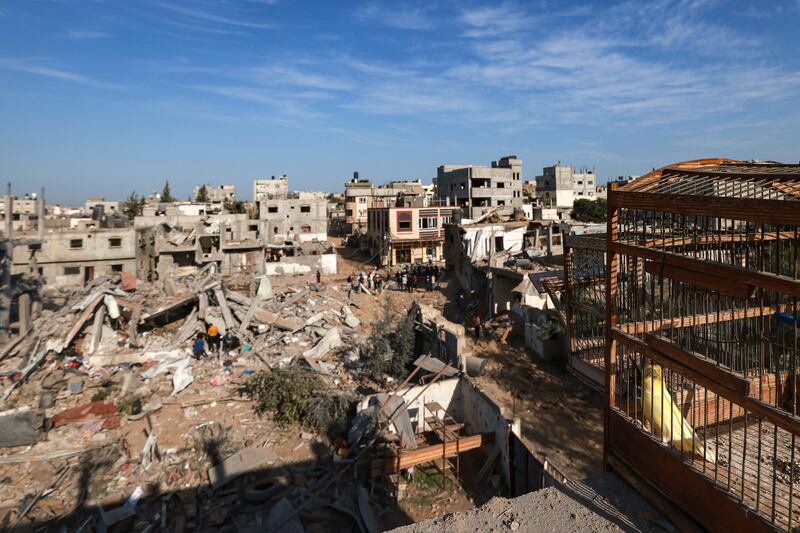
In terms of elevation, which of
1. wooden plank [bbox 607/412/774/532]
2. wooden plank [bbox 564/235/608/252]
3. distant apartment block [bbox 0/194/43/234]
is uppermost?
distant apartment block [bbox 0/194/43/234]

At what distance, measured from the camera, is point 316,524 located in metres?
7.48

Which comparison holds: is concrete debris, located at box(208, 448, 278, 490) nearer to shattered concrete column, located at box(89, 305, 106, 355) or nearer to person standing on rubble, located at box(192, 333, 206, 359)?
person standing on rubble, located at box(192, 333, 206, 359)

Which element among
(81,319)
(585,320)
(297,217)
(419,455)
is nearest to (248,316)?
(81,319)

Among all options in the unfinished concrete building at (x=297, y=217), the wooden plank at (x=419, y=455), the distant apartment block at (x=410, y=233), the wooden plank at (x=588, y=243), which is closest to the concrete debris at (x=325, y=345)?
the wooden plank at (x=419, y=455)

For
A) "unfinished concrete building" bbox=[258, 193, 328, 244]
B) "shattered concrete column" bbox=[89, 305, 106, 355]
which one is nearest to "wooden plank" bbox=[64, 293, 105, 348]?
"shattered concrete column" bbox=[89, 305, 106, 355]

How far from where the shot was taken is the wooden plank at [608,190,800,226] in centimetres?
227

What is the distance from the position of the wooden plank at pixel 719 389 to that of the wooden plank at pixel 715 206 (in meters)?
1.01

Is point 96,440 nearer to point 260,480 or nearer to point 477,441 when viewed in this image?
point 260,480

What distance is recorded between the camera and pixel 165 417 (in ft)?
35.5

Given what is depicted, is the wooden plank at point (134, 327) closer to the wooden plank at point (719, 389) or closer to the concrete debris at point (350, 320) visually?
the concrete debris at point (350, 320)

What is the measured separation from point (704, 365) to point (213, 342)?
49.4 ft

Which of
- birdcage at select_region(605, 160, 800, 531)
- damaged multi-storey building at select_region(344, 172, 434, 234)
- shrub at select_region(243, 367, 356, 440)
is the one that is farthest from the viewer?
damaged multi-storey building at select_region(344, 172, 434, 234)

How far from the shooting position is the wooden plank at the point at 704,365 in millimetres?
2588

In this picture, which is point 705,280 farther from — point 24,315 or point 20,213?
point 20,213
